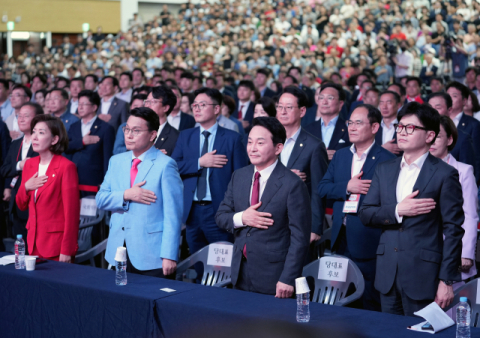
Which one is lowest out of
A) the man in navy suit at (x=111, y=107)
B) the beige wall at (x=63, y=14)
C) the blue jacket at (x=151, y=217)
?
the blue jacket at (x=151, y=217)

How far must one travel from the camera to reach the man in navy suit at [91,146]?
20.2 ft

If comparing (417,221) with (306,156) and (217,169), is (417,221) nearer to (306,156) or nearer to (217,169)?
(306,156)

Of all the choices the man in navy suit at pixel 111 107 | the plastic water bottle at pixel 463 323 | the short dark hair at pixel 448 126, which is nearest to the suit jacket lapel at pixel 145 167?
the short dark hair at pixel 448 126

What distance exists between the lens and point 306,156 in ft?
A: 13.6

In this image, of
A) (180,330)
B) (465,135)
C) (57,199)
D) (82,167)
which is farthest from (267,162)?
(82,167)

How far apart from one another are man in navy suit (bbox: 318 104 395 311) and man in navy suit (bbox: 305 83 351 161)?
124 centimetres

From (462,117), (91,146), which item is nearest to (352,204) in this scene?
(462,117)

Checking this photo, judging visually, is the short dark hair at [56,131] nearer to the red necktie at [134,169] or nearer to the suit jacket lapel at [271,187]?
the red necktie at [134,169]

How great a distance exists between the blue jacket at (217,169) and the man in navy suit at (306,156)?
364 mm

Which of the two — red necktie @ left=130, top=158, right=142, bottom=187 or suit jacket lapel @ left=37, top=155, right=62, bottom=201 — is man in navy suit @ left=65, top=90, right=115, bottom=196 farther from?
red necktie @ left=130, top=158, right=142, bottom=187

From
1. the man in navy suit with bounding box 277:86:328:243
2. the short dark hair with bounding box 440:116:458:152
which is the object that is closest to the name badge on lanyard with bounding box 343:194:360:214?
the man in navy suit with bounding box 277:86:328:243

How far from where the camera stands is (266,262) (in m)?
3.09

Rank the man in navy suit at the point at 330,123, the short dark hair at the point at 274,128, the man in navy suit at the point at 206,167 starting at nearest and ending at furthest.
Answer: the short dark hair at the point at 274,128
the man in navy suit at the point at 206,167
the man in navy suit at the point at 330,123

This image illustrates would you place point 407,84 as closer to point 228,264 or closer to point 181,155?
point 181,155
